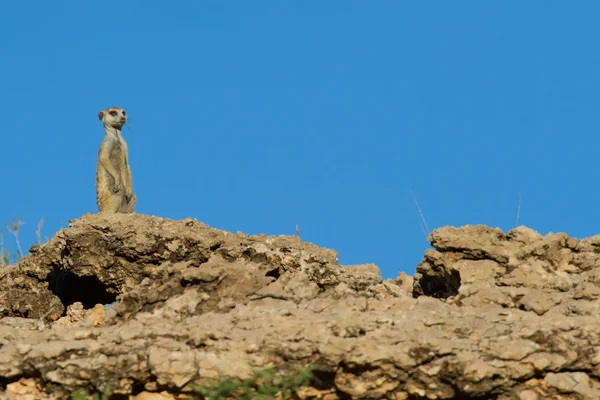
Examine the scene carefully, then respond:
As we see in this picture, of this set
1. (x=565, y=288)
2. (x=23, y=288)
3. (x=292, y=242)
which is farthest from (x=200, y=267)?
(x=23, y=288)

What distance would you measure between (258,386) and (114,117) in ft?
30.8

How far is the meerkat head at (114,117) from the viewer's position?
46.6ft

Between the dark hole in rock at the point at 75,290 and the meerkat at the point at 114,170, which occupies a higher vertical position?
the meerkat at the point at 114,170

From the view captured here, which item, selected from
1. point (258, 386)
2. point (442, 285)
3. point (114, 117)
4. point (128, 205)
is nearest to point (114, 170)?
point (128, 205)

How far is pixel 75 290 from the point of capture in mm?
10367

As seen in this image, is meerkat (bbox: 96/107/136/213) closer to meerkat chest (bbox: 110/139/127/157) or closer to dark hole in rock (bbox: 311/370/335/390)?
meerkat chest (bbox: 110/139/127/157)

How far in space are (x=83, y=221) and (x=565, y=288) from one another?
179 inches

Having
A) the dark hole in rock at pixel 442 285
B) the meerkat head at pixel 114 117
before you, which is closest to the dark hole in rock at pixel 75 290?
the dark hole in rock at pixel 442 285

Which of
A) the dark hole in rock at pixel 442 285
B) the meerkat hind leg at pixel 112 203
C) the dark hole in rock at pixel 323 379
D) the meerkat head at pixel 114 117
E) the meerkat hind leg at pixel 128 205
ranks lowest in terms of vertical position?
the dark hole in rock at pixel 323 379

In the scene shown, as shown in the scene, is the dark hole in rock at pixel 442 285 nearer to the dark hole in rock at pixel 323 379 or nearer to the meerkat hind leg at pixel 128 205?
the dark hole in rock at pixel 323 379

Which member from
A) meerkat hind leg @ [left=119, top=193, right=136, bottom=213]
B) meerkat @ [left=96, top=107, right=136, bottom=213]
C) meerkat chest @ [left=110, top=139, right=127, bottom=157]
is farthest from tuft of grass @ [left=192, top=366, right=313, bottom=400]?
meerkat chest @ [left=110, top=139, right=127, bottom=157]

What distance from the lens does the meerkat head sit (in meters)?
14.2

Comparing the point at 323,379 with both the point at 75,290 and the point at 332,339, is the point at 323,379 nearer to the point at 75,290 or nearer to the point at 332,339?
the point at 332,339

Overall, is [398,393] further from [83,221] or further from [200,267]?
[83,221]
